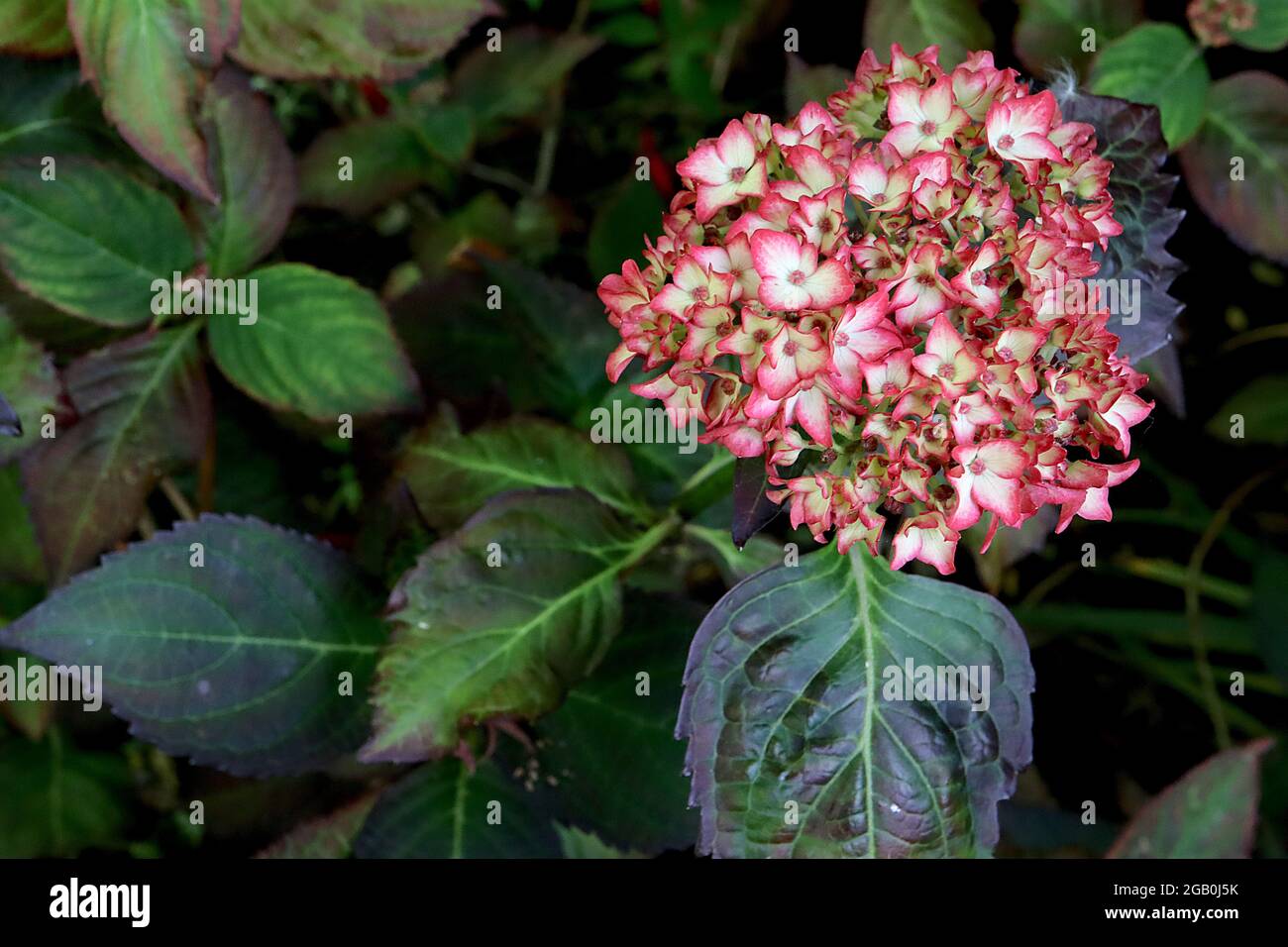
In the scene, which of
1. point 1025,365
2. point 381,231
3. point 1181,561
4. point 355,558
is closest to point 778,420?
point 1025,365

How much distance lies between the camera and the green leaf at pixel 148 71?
3.47ft

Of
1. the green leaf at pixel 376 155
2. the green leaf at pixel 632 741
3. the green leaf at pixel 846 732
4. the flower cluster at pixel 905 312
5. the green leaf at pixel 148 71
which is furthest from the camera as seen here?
the green leaf at pixel 376 155

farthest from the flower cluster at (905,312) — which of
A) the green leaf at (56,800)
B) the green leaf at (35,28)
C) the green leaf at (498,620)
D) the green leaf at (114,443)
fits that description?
the green leaf at (56,800)

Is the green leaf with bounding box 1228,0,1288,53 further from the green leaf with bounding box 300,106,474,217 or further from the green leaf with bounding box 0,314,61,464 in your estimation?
the green leaf with bounding box 0,314,61,464

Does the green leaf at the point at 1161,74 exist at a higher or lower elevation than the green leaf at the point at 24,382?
higher

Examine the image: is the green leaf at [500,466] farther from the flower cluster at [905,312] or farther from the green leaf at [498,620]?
the flower cluster at [905,312]

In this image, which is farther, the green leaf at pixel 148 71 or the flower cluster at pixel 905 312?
the green leaf at pixel 148 71

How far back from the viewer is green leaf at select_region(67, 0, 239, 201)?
3.47ft

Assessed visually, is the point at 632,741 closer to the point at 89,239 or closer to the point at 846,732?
the point at 846,732

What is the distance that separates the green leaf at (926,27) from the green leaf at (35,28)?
881 millimetres

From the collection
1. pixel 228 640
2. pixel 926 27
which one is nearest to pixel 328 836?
pixel 228 640

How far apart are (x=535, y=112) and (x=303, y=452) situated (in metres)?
0.60

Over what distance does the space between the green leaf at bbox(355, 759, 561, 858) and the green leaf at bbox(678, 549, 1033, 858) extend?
0.35 meters
